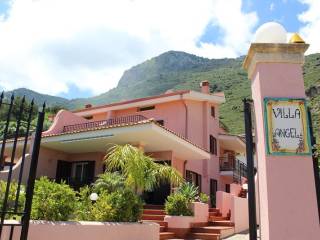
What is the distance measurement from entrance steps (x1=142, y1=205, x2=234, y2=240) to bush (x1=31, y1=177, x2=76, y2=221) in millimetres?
4725

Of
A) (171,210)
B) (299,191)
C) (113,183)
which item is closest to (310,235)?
(299,191)

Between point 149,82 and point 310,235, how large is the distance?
8263cm

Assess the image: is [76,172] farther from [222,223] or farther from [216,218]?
[222,223]

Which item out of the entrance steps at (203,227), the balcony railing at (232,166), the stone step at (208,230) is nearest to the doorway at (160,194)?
the entrance steps at (203,227)

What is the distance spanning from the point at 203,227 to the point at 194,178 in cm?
826

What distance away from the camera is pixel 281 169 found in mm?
4688

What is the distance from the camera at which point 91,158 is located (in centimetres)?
1947

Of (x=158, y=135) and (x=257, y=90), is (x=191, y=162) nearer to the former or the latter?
(x=158, y=135)

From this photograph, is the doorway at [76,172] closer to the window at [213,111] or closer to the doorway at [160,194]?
the doorway at [160,194]

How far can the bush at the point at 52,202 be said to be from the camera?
784 cm

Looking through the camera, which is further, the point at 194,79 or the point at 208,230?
the point at 194,79

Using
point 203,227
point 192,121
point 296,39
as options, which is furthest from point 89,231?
point 192,121

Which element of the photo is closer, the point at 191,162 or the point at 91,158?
the point at 91,158

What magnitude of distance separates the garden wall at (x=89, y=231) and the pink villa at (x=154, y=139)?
5139 mm
